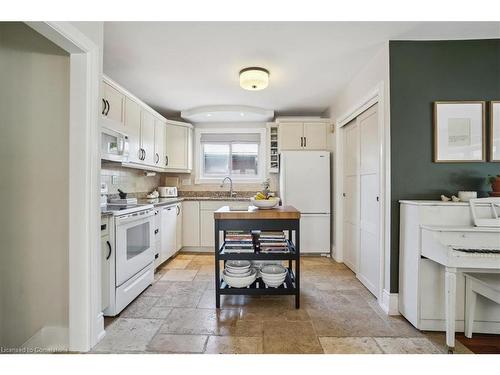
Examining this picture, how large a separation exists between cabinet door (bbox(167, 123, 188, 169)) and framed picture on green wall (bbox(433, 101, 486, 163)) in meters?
3.54

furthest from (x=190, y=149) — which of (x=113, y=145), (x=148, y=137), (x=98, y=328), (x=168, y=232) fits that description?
(x=98, y=328)

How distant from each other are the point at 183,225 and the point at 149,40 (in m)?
2.77

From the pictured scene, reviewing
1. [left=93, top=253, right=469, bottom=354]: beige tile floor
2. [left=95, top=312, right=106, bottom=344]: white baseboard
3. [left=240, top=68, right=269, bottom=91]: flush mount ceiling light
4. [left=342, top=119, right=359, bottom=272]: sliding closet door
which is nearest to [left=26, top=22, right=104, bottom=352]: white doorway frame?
[left=95, top=312, right=106, bottom=344]: white baseboard

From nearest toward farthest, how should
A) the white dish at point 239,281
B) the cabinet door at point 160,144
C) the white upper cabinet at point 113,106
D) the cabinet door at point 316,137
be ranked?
the white dish at point 239,281 → the white upper cabinet at point 113,106 → the cabinet door at point 160,144 → the cabinet door at point 316,137

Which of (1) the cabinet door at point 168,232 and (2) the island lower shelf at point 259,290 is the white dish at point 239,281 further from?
(1) the cabinet door at point 168,232

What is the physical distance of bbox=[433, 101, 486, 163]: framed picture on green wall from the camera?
2.16 metres

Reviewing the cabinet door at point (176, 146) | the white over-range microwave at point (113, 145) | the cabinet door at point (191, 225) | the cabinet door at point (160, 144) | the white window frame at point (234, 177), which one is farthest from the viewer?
the white window frame at point (234, 177)

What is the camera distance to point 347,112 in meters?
3.24

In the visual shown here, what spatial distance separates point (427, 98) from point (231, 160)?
328 cm

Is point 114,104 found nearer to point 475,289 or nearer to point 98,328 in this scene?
point 98,328

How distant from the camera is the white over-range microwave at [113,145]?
239 centimetres

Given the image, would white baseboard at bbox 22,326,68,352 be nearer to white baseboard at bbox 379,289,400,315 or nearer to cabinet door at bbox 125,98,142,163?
cabinet door at bbox 125,98,142,163

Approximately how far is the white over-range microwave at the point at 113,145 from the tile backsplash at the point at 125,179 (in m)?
0.56

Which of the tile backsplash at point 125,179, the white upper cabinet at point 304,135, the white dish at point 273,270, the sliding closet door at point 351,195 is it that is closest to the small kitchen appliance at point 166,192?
→ the tile backsplash at point 125,179
